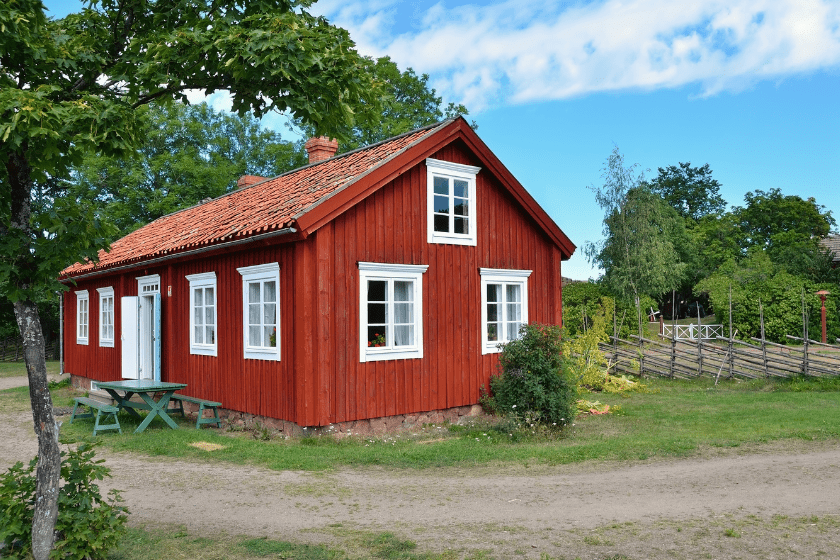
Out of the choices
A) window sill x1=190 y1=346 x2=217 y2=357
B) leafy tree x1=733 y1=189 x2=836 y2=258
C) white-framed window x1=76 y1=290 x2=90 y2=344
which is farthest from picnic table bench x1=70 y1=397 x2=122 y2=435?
leafy tree x1=733 y1=189 x2=836 y2=258

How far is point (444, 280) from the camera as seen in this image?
12.5m

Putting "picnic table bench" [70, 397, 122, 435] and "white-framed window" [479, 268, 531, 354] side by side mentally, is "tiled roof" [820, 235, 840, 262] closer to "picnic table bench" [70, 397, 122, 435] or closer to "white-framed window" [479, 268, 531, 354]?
"white-framed window" [479, 268, 531, 354]

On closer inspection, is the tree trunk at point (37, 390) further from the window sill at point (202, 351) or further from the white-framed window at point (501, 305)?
the white-framed window at point (501, 305)

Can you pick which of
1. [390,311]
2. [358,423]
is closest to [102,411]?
[358,423]

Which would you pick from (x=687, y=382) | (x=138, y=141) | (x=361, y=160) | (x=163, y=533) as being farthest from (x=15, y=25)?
(x=687, y=382)

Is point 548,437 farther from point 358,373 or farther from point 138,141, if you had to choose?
point 138,141

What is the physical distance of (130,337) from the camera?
15.9 meters

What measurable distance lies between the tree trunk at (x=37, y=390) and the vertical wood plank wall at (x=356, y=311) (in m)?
5.53

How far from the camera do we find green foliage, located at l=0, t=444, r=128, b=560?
489 centimetres

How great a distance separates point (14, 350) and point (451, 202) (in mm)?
32123

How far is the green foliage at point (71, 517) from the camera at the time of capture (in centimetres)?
489

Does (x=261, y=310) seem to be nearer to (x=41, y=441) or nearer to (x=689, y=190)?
(x=41, y=441)

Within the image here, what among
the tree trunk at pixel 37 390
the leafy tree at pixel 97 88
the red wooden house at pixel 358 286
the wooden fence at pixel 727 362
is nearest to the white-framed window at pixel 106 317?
the red wooden house at pixel 358 286

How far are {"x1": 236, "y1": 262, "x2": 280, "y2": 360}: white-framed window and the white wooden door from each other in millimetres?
5161
